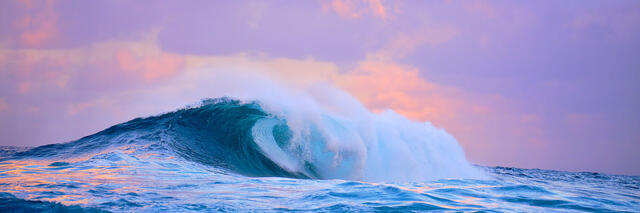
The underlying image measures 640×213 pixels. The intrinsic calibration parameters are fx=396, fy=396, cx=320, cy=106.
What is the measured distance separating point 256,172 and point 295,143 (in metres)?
2.41

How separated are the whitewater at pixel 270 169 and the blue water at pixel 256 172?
2cm

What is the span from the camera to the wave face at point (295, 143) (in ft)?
30.5

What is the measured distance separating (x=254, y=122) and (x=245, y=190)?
6.73 meters

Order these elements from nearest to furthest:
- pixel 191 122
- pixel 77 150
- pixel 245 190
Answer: pixel 245 190, pixel 77 150, pixel 191 122

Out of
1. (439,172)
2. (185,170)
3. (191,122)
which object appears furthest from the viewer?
(191,122)

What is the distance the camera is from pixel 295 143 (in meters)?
10.7

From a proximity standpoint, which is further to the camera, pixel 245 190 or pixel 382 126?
pixel 382 126

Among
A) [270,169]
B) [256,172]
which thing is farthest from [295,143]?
[256,172]

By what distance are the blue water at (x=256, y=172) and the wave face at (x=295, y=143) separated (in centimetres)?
3

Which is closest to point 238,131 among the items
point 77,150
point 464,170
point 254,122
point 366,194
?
point 254,122

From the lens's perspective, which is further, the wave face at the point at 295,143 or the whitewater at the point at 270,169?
the wave face at the point at 295,143

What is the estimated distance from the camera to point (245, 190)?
5.02m

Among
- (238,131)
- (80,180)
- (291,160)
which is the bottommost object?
(80,180)

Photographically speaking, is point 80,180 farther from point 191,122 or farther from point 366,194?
point 191,122
